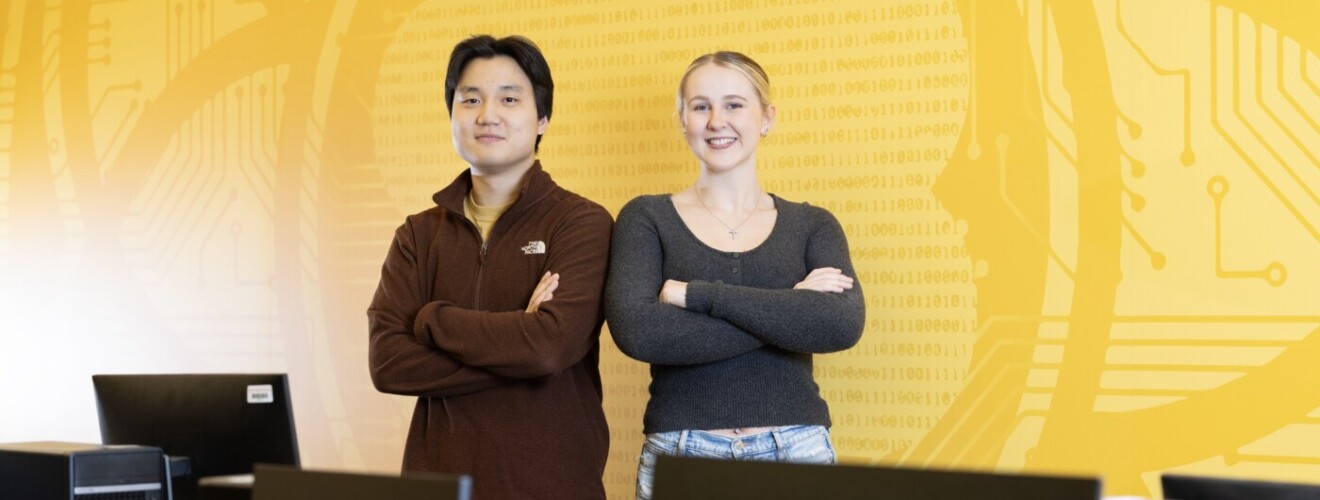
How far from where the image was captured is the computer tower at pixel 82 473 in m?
2.11

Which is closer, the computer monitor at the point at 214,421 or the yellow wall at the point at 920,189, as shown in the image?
the computer monitor at the point at 214,421

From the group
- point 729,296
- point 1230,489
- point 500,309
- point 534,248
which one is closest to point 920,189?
point 729,296

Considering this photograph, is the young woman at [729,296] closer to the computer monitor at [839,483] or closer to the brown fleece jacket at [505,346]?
the brown fleece jacket at [505,346]

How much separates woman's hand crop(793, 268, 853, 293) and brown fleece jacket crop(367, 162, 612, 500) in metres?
0.47

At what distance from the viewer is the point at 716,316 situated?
262cm

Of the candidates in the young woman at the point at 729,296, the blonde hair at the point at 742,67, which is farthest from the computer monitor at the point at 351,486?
the blonde hair at the point at 742,67

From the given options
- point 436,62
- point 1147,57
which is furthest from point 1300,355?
point 436,62

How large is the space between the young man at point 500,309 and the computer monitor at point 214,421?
0.35 m

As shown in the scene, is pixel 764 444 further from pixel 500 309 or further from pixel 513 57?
pixel 513 57

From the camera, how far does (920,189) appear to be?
3.15 metres

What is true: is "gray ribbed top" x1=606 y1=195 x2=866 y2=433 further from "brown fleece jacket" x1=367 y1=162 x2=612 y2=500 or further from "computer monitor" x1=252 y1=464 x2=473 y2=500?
"computer monitor" x1=252 y1=464 x2=473 y2=500

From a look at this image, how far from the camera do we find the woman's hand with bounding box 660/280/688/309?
264 centimetres

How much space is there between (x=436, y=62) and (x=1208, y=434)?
2428mm

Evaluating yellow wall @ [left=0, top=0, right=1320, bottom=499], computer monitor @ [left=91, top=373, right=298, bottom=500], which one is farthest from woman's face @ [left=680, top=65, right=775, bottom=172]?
computer monitor @ [left=91, top=373, right=298, bottom=500]
